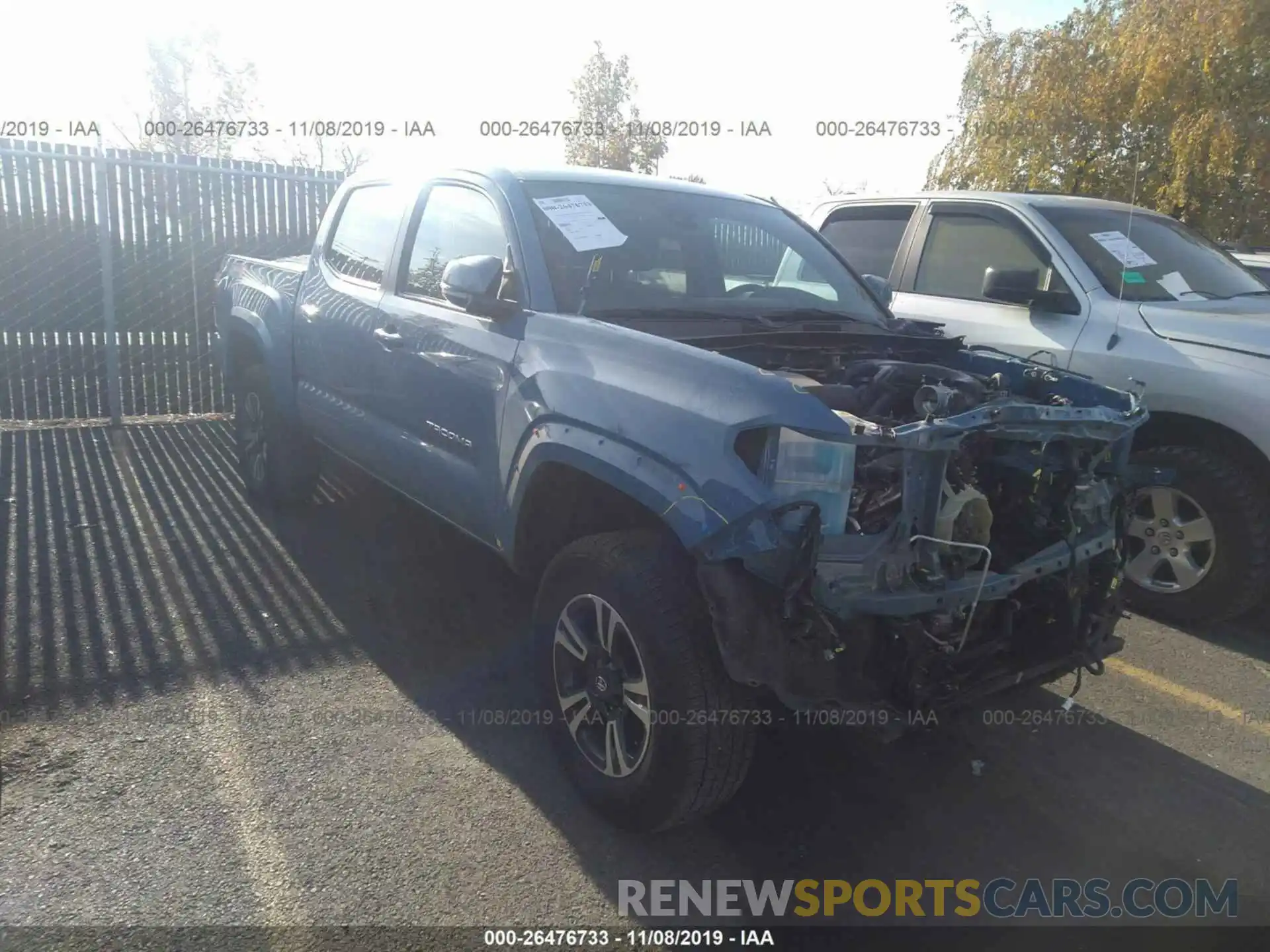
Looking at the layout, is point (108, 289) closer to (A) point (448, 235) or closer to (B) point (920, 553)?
(A) point (448, 235)

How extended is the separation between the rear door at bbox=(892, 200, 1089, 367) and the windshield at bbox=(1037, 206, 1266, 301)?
0.64ft

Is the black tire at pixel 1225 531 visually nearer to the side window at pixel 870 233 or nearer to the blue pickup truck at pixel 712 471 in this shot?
the blue pickup truck at pixel 712 471

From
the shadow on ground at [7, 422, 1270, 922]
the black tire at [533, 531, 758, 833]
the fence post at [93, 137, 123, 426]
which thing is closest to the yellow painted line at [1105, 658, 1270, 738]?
the shadow on ground at [7, 422, 1270, 922]

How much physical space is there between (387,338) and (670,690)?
226cm

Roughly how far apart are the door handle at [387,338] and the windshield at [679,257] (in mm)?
859

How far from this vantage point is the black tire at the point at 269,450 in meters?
5.50

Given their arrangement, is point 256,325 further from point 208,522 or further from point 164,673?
point 164,673

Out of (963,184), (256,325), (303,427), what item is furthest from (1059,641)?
(963,184)

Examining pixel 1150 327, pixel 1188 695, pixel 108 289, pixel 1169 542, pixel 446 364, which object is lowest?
pixel 1188 695

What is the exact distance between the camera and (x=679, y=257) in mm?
3854

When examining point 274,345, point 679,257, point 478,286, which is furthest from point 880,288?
point 274,345

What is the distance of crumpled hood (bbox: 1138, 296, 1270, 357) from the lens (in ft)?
14.0

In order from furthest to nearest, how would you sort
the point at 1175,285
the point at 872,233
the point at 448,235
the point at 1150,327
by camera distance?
the point at 872,233, the point at 1175,285, the point at 1150,327, the point at 448,235

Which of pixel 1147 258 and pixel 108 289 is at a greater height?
pixel 1147 258
